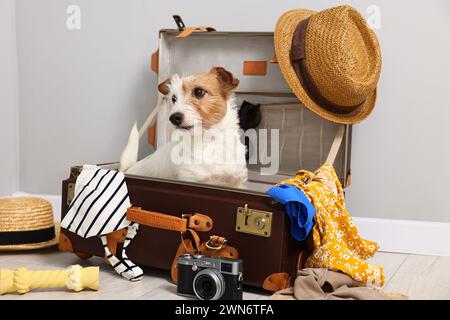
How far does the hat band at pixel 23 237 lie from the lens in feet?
5.82

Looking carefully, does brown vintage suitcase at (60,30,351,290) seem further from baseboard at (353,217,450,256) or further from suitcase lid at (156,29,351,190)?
baseboard at (353,217,450,256)

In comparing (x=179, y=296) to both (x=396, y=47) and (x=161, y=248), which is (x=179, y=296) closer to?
(x=161, y=248)

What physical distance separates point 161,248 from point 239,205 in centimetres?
27

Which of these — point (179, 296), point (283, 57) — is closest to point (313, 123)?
point (283, 57)

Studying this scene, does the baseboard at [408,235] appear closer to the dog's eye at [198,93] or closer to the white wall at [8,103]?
the dog's eye at [198,93]

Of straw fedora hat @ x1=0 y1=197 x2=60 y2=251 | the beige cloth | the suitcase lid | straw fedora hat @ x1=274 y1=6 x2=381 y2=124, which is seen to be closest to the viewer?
the beige cloth

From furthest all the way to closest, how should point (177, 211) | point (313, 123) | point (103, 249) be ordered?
1. point (313, 123)
2. point (103, 249)
3. point (177, 211)

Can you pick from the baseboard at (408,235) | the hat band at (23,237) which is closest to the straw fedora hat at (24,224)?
the hat band at (23,237)

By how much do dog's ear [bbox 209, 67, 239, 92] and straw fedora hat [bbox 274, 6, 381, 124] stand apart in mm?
188

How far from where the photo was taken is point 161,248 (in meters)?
1.56

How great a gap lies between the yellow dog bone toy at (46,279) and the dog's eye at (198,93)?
546 mm

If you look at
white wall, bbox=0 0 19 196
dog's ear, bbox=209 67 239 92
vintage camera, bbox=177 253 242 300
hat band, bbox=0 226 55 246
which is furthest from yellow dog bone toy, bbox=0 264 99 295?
white wall, bbox=0 0 19 196

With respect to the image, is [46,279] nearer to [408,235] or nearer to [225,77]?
[225,77]

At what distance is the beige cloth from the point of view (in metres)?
1.35
